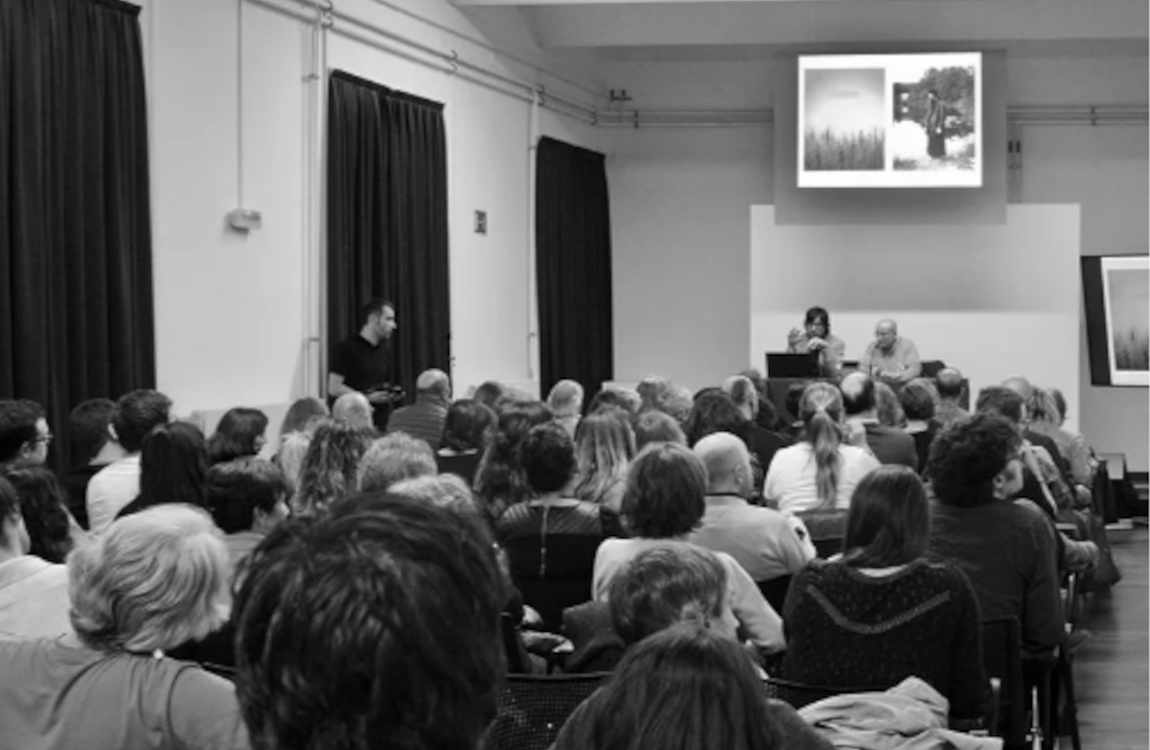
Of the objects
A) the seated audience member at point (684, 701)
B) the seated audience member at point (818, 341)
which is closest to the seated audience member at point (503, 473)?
the seated audience member at point (684, 701)

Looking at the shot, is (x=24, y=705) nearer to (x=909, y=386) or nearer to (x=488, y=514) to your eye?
(x=488, y=514)

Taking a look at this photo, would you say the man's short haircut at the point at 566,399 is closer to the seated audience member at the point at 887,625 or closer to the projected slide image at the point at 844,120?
the seated audience member at the point at 887,625

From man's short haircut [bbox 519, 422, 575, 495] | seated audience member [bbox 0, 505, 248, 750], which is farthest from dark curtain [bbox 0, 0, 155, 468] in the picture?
seated audience member [bbox 0, 505, 248, 750]

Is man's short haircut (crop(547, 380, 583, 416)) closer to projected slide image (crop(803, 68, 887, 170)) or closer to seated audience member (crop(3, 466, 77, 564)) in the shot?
seated audience member (crop(3, 466, 77, 564))

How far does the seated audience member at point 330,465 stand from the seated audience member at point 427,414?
3.18 m

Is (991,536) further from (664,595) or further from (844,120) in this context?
(844,120)

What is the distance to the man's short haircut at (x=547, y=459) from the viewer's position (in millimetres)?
5402

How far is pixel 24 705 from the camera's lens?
8.45 feet

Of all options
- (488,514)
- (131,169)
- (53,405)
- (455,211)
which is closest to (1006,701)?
(488,514)

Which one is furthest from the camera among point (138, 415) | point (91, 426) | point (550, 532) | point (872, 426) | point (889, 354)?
point (889, 354)

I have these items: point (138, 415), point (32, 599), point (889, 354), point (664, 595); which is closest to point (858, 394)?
point (138, 415)

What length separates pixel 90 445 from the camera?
6426mm

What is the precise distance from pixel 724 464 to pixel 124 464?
202 cm

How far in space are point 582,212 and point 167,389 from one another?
754 centimetres
